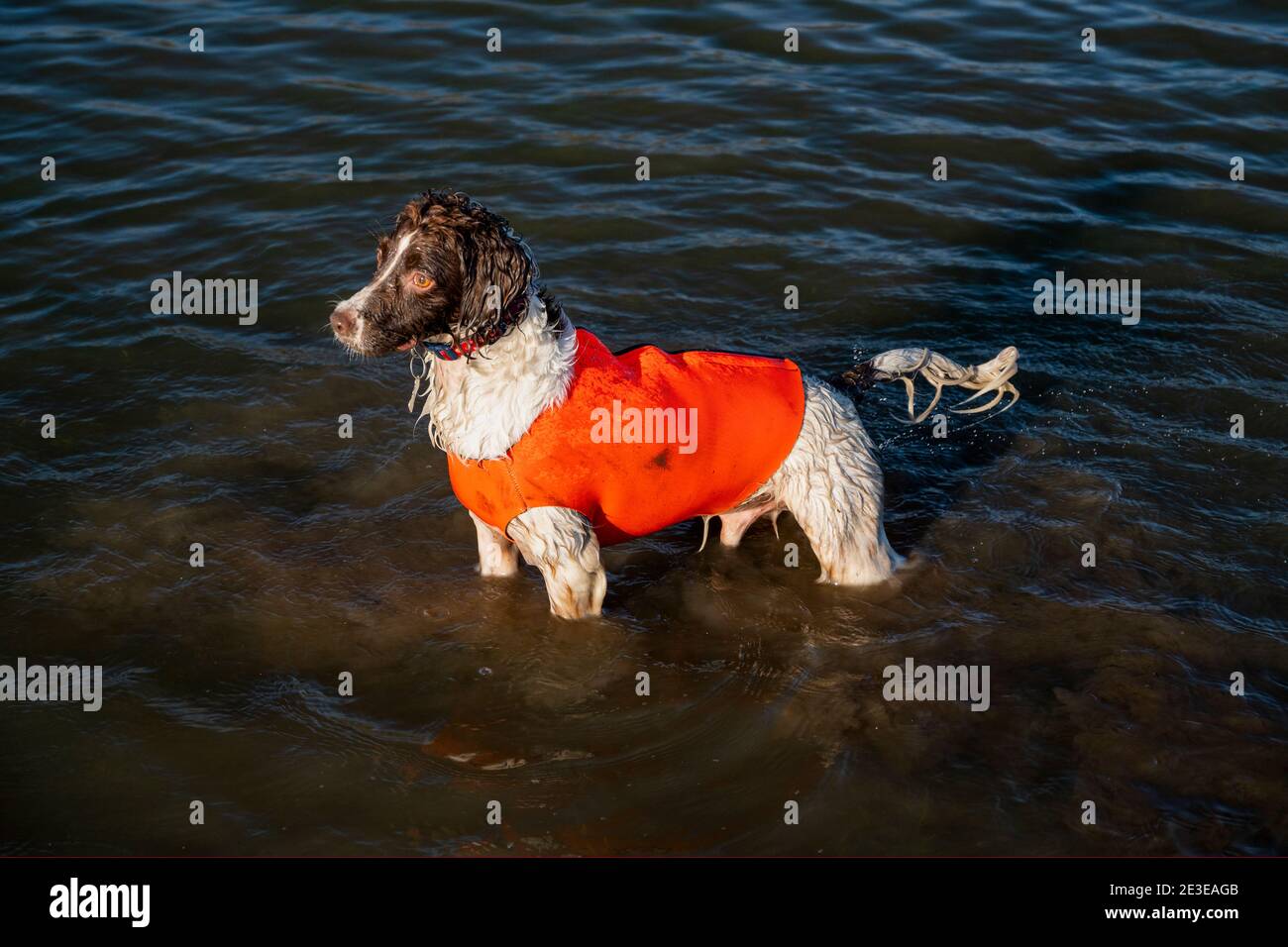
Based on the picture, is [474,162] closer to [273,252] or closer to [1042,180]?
[273,252]

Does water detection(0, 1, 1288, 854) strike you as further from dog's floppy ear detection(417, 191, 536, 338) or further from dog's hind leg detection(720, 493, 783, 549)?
dog's floppy ear detection(417, 191, 536, 338)

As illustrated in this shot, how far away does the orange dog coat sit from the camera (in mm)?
5984

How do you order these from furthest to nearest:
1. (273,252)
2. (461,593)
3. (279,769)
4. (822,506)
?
1. (273,252)
2. (461,593)
3. (822,506)
4. (279,769)

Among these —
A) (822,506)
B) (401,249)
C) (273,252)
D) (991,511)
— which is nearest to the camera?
(401,249)

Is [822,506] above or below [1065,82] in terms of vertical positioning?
below

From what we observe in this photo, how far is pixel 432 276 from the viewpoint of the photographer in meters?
5.33

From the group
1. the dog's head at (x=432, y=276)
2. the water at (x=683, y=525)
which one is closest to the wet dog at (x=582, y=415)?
the dog's head at (x=432, y=276)

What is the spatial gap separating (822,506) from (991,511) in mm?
1998

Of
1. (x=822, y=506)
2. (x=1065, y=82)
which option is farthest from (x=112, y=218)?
(x=1065, y=82)

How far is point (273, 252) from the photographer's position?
1066cm

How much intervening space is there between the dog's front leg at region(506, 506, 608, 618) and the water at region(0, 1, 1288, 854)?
0.53 m

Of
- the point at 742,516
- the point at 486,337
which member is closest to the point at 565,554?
the point at 486,337

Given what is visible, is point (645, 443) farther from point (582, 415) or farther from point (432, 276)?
point (432, 276)

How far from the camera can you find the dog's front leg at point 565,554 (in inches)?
242
